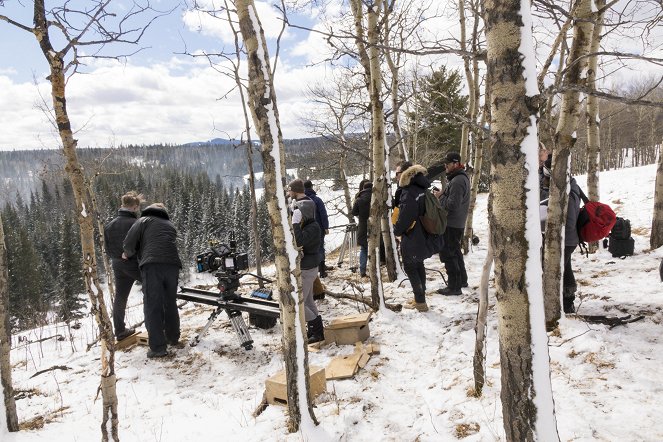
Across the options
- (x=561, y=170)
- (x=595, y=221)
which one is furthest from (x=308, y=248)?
(x=595, y=221)

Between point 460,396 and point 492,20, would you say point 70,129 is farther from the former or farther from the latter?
point 460,396

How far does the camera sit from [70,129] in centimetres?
302

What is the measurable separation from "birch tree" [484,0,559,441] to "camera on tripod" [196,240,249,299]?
414 cm

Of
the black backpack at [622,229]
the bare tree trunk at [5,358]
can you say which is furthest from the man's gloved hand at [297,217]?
the black backpack at [622,229]

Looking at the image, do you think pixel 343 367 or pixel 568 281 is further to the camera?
pixel 568 281

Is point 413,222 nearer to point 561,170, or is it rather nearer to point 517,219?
point 561,170

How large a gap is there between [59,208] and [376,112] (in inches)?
3357

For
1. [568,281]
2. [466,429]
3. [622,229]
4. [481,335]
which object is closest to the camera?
[466,429]

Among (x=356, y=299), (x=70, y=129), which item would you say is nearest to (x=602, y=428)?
(x=356, y=299)

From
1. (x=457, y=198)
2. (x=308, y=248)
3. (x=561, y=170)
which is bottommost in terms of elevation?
(x=308, y=248)

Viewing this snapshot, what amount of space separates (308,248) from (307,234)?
0.19 meters

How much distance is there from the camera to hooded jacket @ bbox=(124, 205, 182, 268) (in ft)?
16.8

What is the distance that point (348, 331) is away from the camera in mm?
4785

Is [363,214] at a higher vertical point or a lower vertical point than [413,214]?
lower
